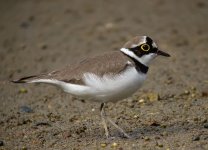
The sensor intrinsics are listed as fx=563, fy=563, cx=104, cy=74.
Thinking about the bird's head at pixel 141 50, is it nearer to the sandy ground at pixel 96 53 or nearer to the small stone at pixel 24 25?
the sandy ground at pixel 96 53

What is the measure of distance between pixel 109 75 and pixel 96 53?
4716mm

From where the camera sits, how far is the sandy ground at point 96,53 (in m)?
7.63

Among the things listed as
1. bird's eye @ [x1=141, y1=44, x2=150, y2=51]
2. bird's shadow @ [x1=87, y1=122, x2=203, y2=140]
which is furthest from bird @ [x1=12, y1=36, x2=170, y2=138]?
bird's shadow @ [x1=87, y1=122, x2=203, y2=140]

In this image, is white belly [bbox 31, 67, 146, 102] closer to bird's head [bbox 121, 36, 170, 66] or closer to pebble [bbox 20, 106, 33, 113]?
bird's head [bbox 121, 36, 170, 66]

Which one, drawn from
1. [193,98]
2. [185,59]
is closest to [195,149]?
[193,98]

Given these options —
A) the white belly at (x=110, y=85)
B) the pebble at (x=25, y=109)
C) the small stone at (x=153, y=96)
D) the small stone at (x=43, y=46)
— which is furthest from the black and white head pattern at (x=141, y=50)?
the small stone at (x=43, y=46)

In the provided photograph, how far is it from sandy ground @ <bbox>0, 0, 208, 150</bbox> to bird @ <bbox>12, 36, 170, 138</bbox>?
2.12 ft

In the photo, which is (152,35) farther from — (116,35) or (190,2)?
(190,2)

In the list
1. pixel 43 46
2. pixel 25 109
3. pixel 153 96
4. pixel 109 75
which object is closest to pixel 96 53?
pixel 43 46

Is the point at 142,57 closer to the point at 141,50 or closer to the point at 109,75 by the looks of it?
the point at 141,50

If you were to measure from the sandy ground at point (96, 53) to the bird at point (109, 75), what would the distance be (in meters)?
0.65

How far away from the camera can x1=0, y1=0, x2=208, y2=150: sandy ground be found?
7.63 meters

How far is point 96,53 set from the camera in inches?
469

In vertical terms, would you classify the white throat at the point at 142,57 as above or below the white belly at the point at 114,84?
above
